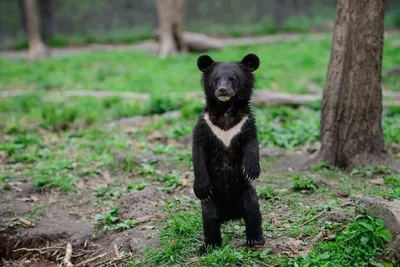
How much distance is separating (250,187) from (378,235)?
1088 mm

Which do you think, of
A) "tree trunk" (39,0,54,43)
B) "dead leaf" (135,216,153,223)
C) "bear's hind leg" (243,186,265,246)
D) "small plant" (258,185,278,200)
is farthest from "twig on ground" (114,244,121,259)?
"tree trunk" (39,0,54,43)

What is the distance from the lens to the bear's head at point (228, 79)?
4211mm

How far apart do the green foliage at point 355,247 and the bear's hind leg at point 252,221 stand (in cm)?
39

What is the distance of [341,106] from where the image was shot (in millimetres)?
6188

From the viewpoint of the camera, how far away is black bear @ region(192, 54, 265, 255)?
4297 mm

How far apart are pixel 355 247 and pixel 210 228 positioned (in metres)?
1.17

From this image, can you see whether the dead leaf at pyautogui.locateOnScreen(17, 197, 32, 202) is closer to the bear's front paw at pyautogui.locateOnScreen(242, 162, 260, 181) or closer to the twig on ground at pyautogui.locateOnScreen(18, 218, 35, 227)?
the twig on ground at pyautogui.locateOnScreen(18, 218, 35, 227)

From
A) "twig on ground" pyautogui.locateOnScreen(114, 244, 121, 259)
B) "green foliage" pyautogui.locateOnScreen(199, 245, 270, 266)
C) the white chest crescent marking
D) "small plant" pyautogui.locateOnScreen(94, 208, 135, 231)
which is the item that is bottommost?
"twig on ground" pyautogui.locateOnScreen(114, 244, 121, 259)

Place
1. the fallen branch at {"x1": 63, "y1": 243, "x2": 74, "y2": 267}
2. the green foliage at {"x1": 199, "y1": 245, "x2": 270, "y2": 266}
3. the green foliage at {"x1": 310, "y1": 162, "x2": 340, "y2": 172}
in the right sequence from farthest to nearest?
1. the green foliage at {"x1": 310, "y1": 162, "x2": 340, "y2": 172}
2. the fallen branch at {"x1": 63, "y1": 243, "x2": 74, "y2": 267}
3. the green foliage at {"x1": 199, "y1": 245, "x2": 270, "y2": 266}

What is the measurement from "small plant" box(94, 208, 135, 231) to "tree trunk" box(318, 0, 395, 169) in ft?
8.83

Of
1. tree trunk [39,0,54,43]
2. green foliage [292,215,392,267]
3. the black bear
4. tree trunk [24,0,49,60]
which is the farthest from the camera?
tree trunk [39,0,54,43]

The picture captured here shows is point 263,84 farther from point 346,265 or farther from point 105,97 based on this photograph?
point 346,265

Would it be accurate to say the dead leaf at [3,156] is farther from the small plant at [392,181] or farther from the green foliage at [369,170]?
the small plant at [392,181]

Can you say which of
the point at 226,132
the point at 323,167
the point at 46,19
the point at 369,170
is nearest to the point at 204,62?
the point at 226,132
